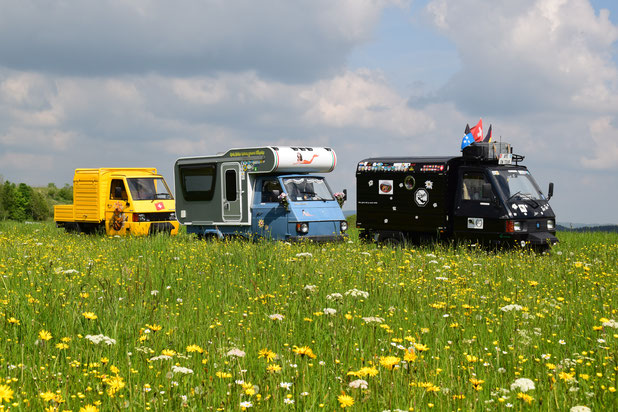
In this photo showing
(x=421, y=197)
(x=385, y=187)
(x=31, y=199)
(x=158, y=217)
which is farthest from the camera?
(x=31, y=199)

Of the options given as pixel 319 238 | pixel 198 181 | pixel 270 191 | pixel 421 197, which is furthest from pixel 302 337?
pixel 198 181

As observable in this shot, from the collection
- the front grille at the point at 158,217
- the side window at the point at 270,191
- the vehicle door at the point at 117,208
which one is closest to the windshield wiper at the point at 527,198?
Result: the side window at the point at 270,191

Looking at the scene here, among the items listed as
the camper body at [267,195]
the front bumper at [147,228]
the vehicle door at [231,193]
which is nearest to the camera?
the camper body at [267,195]

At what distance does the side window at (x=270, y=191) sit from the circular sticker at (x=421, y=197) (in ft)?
12.4

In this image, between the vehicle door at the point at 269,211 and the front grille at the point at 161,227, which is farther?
the front grille at the point at 161,227

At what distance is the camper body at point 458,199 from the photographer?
48.7ft

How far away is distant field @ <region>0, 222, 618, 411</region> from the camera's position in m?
4.23

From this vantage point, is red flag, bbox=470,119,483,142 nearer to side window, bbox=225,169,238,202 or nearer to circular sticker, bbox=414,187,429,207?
circular sticker, bbox=414,187,429,207

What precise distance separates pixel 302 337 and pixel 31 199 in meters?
65.0

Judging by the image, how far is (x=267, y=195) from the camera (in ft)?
56.4

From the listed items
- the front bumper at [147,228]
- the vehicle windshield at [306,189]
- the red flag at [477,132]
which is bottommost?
the front bumper at [147,228]

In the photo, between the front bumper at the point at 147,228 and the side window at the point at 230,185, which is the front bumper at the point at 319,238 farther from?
the front bumper at the point at 147,228

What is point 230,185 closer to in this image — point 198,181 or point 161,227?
point 198,181

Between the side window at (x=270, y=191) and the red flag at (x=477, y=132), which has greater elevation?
the red flag at (x=477, y=132)
